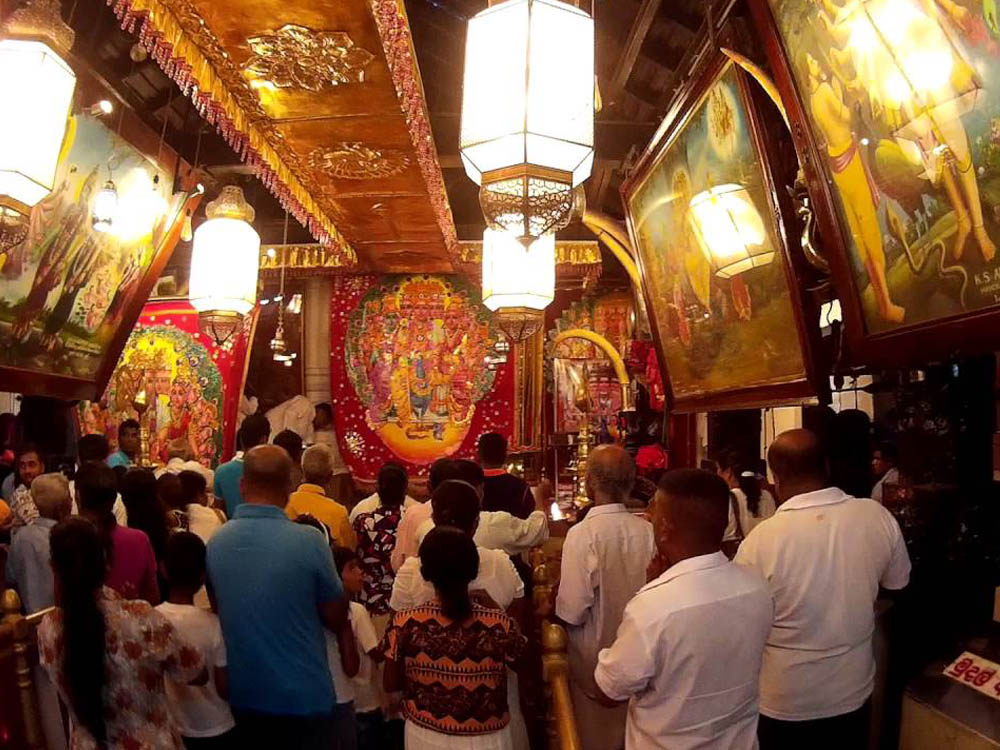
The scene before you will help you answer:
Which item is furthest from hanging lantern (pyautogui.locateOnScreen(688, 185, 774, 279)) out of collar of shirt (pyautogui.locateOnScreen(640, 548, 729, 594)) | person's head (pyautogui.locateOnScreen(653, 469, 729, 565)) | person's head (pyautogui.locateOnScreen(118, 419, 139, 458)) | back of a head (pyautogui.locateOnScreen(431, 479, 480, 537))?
person's head (pyautogui.locateOnScreen(118, 419, 139, 458))

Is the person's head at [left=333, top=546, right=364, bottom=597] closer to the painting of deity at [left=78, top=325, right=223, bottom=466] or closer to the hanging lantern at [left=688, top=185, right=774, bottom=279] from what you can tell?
the hanging lantern at [left=688, top=185, right=774, bottom=279]

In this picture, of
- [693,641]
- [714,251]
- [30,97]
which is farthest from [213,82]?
[693,641]

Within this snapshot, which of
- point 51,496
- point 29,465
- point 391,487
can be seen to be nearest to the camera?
point 51,496

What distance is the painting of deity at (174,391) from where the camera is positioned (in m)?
9.95

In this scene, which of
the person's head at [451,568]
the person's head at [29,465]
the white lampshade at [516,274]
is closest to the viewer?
the person's head at [451,568]

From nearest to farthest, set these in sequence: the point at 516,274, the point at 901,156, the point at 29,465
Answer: the point at 901,156 < the point at 29,465 < the point at 516,274

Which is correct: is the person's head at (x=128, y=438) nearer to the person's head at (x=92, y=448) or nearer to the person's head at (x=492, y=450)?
the person's head at (x=92, y=448)

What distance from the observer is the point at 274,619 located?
2600 millimetres

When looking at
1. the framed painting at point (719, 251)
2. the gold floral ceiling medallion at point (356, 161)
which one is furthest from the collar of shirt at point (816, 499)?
the gold floral ceiling medallion at point (356, 161)

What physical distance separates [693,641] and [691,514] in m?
A: 0.31

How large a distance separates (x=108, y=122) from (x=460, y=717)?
396 cm

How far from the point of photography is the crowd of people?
208cm

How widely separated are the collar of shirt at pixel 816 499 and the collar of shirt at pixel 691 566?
80cm

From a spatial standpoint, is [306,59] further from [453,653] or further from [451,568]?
[453,653]
